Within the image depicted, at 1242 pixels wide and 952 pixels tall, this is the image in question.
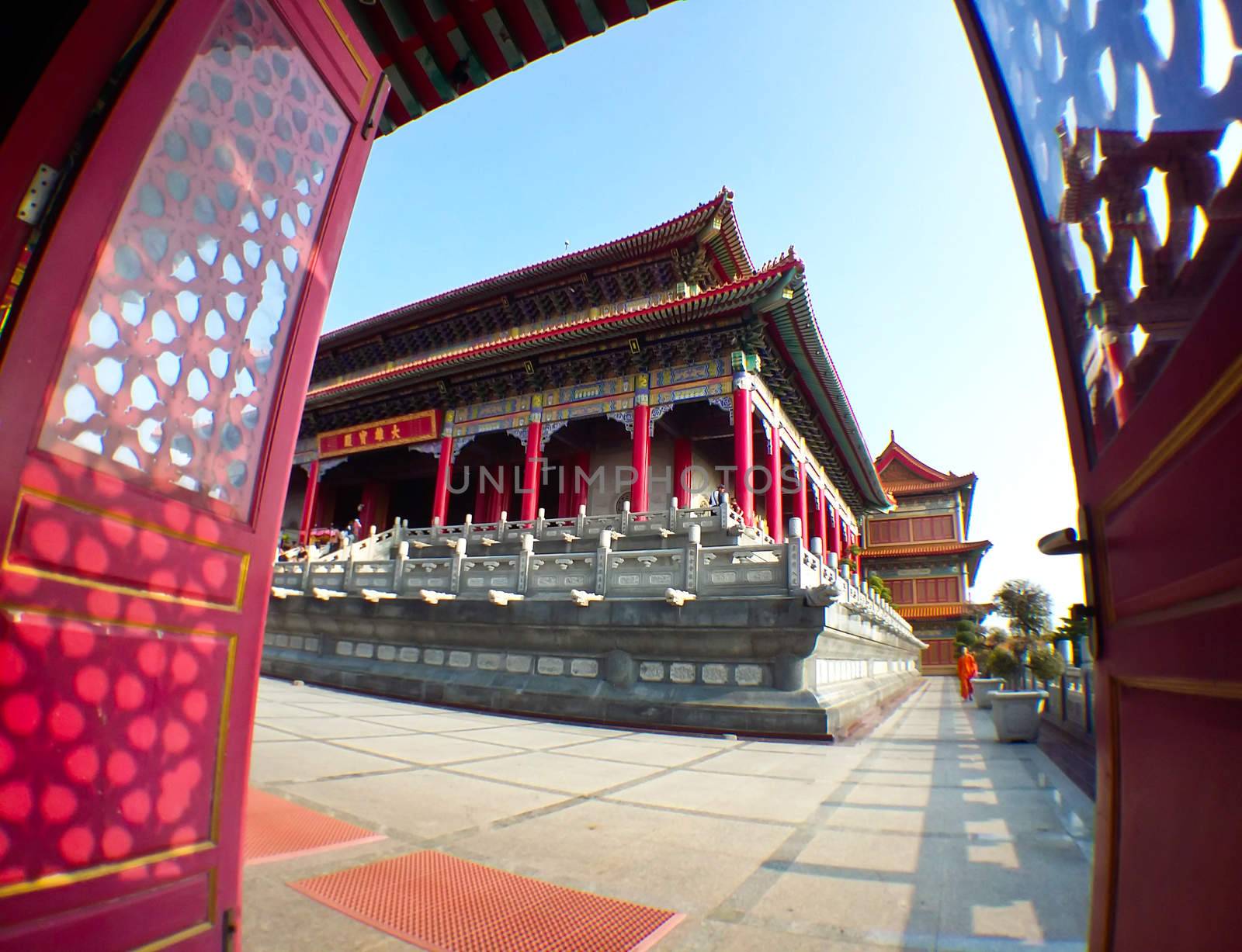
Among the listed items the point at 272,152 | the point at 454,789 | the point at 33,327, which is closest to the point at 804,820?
the point at 454,789

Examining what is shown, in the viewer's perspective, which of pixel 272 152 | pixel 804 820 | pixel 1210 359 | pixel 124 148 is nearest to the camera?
pixel 1210 359

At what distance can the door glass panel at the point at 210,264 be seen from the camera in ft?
4.67

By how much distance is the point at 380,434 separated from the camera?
16484 millimetres

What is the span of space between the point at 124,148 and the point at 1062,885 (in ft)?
11.3

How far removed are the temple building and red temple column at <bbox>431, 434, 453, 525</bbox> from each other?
0.29 ft

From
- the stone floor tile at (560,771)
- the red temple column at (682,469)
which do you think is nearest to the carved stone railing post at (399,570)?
the stone floor tile at (560,771)

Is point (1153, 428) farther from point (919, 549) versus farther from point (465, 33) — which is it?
point (919, 549)

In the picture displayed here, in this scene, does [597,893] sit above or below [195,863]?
below

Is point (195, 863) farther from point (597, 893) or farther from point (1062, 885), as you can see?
point (1062, 885)

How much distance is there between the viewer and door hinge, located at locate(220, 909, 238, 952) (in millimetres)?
1364

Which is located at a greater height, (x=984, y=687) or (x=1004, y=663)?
(x=1004, y=663)

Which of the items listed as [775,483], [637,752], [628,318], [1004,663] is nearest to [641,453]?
[628,318]

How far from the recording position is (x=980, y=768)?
4340 millimetres

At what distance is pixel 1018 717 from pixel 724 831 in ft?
14.9
